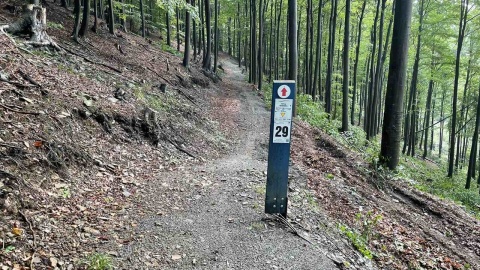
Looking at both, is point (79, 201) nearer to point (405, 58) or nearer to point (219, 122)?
point (405, 58)

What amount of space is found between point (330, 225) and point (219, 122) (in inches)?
334

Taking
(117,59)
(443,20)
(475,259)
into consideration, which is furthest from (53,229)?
(443,20)

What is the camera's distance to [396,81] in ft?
27.7

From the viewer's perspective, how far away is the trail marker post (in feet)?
15.2

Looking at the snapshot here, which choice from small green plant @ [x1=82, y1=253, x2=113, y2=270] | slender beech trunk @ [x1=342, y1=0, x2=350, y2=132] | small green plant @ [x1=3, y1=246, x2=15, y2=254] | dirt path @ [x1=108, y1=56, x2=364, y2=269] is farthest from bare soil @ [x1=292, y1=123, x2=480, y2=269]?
slender beech trunk @ [x1=342, y1=0, x2=350, y2=132]

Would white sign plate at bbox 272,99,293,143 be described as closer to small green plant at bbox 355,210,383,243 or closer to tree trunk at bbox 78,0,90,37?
small green plant at bbox 355,210,383,243

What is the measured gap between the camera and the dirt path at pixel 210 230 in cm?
376

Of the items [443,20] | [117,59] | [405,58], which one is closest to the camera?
[405,58]

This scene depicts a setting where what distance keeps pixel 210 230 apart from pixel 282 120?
1.84 m

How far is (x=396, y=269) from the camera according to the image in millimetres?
5113

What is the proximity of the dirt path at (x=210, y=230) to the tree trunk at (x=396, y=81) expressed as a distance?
13.3 ft

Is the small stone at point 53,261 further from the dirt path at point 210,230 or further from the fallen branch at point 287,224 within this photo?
the fallen branch at point 287,224

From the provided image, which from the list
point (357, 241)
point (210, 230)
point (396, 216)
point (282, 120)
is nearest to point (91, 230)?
point (210, 230)

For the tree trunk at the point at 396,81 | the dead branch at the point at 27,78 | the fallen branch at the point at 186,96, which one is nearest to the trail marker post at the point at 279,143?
the dead branch at the point at 27,78
